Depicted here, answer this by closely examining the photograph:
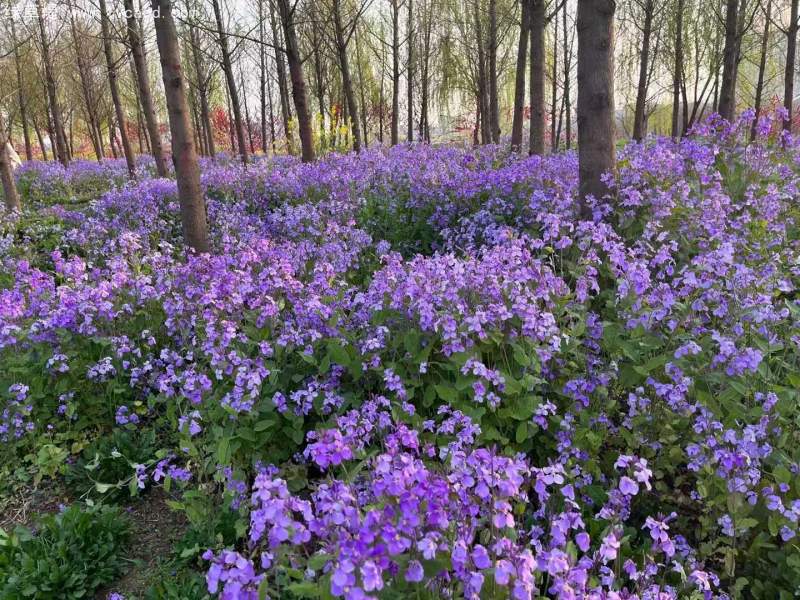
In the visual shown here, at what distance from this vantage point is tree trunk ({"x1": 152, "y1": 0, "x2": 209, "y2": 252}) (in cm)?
507

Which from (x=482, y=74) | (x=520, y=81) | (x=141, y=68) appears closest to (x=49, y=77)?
(x=141, y=68)

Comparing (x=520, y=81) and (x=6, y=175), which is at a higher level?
(x=520, y=81)

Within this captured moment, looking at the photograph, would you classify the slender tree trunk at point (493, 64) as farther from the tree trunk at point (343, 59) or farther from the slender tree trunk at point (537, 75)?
the slender tree trunk at point (537, 75)

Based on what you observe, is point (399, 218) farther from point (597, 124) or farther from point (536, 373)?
point (536, 373)

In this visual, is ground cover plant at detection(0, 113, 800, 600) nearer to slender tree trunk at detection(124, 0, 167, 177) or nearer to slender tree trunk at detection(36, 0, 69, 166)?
slender tree trunk at detection(124, 0, 167, 177)

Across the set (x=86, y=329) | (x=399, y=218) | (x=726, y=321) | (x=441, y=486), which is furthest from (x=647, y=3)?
(x=441, y=486)

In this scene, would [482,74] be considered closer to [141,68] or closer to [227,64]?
[227,64]

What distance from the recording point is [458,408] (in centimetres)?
271

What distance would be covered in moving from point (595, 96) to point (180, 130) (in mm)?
3633

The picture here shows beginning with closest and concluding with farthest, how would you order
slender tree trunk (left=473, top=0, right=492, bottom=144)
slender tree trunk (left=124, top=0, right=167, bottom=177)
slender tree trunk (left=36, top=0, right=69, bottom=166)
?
slender tree trunk (left=124, top=0, right=167, bottom=177) < slender tree trunk (left=36, top=0, right=69, bottom=166) < slender tree trunk (left=473, top=0, right=492, bottom=144)

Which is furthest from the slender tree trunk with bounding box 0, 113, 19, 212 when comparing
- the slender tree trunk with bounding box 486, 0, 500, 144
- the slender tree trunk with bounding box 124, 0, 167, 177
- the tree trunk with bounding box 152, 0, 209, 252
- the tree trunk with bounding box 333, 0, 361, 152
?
the slender tree trunk with bounding box 486, 0, 500, 144

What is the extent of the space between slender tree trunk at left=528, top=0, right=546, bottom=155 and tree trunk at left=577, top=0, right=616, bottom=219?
3906 mm

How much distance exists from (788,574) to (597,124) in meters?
3.50

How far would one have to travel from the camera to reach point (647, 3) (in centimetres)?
1310
